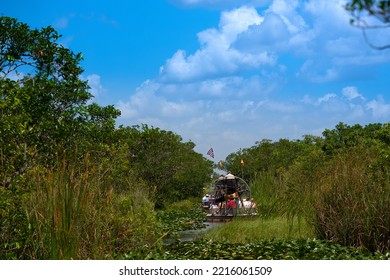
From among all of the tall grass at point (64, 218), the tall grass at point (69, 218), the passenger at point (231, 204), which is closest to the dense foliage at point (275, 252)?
the tall grass at point (69, 218)

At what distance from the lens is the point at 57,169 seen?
26.4ft

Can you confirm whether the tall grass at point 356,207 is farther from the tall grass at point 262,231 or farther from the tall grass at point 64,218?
the tall grass at point 64,218

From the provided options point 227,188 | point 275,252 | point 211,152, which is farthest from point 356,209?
point 211,152

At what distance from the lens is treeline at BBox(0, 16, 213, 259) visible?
776cm

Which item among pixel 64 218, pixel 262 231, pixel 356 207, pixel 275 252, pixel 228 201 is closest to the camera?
pixel 64 218

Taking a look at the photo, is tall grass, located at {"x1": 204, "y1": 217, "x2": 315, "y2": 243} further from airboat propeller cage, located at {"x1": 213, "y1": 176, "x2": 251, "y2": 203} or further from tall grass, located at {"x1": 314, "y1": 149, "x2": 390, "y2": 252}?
airboat propeller cage, located at {"x1": 213, "y1": 176, "x2": 251, "y2": 203}

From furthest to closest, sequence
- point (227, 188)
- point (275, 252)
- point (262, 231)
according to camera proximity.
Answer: point (227, 188)
point (262, 231)
point (275, 252)

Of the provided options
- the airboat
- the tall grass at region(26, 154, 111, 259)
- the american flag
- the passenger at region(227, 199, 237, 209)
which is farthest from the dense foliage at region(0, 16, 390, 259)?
the american flag

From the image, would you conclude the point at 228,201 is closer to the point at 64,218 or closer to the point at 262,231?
the point at 262,231

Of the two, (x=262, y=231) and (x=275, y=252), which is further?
→ (x=262, y=231)

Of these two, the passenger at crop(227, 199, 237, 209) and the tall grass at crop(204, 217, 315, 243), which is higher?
the passenger at crop(227, 199, 237, 209)

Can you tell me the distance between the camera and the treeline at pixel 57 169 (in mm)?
7758

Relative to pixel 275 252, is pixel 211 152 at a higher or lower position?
higher

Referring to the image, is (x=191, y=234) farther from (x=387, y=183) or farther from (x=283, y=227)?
(x=387, y=183)
